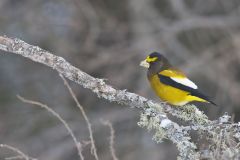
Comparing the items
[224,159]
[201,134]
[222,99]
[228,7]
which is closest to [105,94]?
[201,134]

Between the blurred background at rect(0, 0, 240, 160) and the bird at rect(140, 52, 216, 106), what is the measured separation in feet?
13.5

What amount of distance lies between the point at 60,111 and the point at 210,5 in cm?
285

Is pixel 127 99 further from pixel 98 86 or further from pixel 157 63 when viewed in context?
pixel 157 63

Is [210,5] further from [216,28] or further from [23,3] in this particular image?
[23,3]

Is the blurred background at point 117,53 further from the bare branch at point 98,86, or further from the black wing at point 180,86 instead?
the bare branch at point 98,86

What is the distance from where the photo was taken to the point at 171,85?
6.25 m

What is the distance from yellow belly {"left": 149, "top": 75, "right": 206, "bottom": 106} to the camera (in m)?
6.07

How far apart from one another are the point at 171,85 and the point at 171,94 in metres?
0.09

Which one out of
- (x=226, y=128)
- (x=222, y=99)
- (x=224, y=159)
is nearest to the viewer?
(x=224, y=159)

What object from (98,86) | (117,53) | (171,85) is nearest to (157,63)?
(171,85)

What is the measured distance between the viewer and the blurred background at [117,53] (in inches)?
437

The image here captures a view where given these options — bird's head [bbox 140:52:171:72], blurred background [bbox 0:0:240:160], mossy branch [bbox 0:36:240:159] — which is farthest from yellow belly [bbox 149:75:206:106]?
blurred background [bbox 0:0:240:160]

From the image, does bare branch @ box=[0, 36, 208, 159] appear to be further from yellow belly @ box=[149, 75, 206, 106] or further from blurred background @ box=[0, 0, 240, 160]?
Result: blurred background @ box=[0, 0, 240, 160]

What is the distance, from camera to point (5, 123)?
11.8 meters
